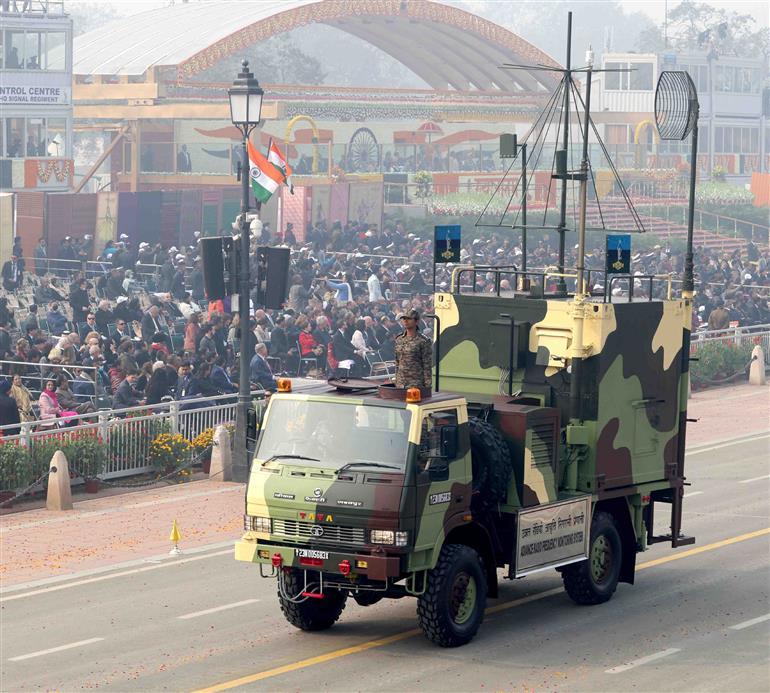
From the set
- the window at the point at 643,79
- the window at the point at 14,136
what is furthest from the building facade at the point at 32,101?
the window at the point at 643,79

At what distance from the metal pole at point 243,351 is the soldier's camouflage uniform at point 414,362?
9052mm

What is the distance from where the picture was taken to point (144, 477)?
2333 cm

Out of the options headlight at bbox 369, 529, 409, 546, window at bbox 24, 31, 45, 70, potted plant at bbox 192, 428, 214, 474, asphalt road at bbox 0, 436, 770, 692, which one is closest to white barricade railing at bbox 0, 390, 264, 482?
potted plant at bbox 192, 428, 214, 474

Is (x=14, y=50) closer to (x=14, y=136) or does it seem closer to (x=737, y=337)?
(x=14, y=136)

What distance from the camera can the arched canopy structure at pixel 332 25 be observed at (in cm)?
7100

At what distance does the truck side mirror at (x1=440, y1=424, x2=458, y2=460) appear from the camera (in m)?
13.3

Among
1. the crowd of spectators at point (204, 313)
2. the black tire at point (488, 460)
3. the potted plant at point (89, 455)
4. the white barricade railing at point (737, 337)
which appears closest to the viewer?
the black tire at point (488, 460)

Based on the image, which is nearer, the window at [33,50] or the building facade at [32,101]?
the building facade at [32,101]

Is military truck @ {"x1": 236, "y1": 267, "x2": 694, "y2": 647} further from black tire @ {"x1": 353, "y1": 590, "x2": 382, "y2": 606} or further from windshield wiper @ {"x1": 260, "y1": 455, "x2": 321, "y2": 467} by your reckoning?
black tire @ {"x1": 353, "y1": 590, "x2": 382, "y2": 606}

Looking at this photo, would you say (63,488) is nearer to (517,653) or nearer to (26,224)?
(517,653)

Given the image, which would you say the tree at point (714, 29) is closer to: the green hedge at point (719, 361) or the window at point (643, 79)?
the window at point (643, 79)

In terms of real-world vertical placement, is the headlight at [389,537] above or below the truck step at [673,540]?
above

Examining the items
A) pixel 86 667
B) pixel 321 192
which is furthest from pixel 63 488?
pixel 321 192

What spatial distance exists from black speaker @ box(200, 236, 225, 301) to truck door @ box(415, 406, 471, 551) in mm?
10086
